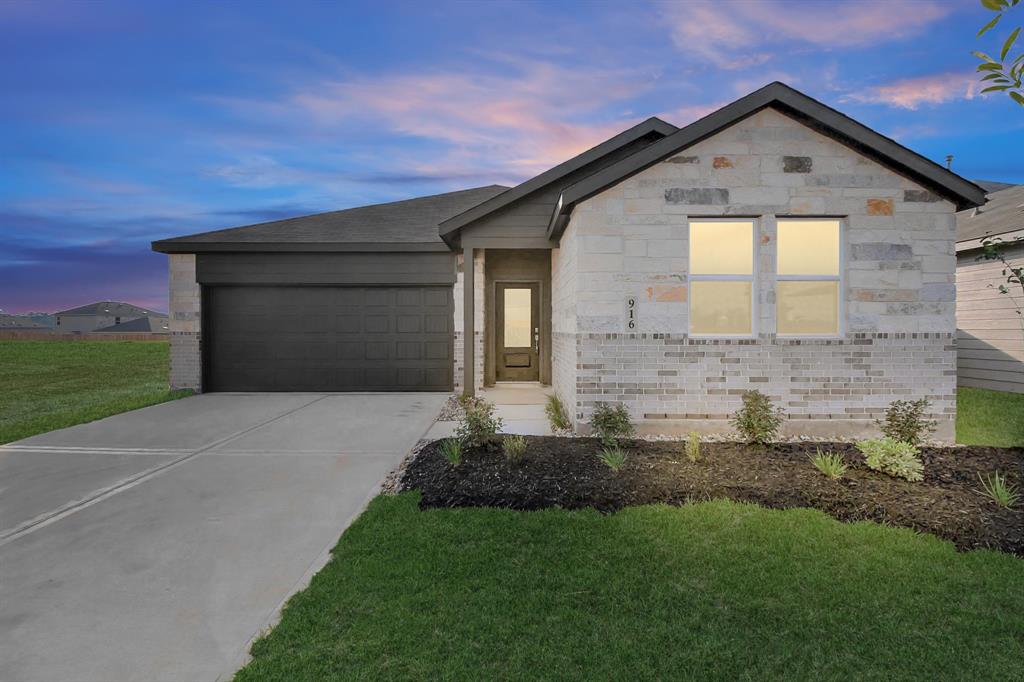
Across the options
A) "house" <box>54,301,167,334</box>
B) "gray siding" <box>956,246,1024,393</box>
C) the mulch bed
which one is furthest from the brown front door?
"house" <box>54,301,167,334</box>

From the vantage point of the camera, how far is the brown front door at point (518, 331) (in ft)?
40.2

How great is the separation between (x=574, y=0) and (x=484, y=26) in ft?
6.14

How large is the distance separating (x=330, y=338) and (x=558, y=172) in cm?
631

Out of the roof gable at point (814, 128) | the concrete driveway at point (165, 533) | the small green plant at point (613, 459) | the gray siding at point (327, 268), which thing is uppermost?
the roof gable at point (814, 128)

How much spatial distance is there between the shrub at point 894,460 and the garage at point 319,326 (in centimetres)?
805

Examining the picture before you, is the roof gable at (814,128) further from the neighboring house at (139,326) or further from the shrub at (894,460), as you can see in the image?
the neighboring house at (139,326)

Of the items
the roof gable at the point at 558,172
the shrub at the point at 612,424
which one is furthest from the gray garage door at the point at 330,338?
the shrub at the point at 612,424

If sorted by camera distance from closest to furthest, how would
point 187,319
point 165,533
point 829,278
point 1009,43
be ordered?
point 1009,43
point 165,533
point 829,278
point 187,319

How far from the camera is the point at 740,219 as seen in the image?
6660 millimetres

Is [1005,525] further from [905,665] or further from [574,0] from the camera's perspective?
[574,0]

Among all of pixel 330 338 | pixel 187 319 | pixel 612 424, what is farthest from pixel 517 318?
pixel 187 319

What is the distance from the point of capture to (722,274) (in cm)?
665

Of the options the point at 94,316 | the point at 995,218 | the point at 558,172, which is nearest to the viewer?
the point at 558,172

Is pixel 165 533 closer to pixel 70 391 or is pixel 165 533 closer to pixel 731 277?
pixel 731 277
